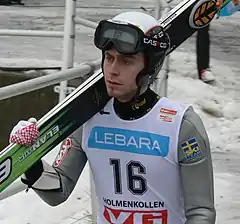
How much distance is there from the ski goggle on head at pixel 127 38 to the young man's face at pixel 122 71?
1.1 inches

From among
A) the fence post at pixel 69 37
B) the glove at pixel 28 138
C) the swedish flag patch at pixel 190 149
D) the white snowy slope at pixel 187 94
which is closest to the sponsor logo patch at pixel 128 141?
the swedish flag patch at pixel 190 149

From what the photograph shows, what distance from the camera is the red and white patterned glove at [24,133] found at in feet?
8.43

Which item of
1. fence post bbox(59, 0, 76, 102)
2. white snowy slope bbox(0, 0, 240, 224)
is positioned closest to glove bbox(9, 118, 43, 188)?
fence post bbox(59, 0, 76, 102)

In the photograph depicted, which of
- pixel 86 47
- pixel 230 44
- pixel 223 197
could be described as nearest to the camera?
pixel 223 197

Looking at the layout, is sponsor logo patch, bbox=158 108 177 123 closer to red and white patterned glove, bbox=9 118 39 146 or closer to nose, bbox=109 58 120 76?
nose, bbox=109 58 120 76

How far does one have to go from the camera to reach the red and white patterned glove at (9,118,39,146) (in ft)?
8.43

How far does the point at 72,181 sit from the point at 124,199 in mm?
256

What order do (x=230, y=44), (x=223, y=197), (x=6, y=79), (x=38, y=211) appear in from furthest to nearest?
1. (x=230, y=44)
2. (x=6, y=79)
3. (x=223, y=197)
4. (x=38, y=211)

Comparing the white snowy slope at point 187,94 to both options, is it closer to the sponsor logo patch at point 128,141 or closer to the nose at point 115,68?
the sponsor logo patch at point 128,141

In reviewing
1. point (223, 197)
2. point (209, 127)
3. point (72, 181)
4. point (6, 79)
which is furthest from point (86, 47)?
point (72, 181)

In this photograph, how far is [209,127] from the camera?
7.91 meters

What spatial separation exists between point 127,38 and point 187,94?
21.8 ft

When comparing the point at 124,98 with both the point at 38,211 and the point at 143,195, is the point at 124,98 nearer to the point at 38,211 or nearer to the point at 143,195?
the point at 143,195

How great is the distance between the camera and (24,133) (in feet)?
8.56
